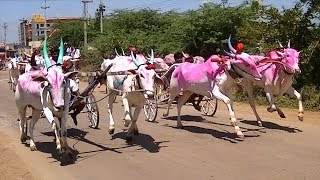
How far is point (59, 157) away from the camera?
960 centimetres

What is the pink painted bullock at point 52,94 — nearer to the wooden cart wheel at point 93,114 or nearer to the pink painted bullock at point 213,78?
the wooden cart wheel at point 93,114

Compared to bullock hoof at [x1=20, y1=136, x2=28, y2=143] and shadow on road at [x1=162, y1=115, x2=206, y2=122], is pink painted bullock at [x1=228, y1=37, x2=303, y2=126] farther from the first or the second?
bullock hoof at [x1=20, y1=136, x2=28, y2=143]

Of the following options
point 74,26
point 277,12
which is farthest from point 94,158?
point 74,26

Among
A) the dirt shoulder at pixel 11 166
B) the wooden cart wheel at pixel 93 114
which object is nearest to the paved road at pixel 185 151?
the dirt shoulder at pixel 11 166

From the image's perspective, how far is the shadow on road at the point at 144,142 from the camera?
33.7ft

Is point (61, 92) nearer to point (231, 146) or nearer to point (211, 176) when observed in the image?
point (211, 176)

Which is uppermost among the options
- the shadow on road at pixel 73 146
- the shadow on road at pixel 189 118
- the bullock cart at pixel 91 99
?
the bullock cart at pixel 91 99

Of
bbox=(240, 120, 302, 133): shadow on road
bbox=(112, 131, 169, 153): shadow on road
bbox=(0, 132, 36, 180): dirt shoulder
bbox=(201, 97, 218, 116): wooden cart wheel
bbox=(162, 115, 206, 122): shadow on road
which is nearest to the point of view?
bbox=(0, 132, 36, 180): dirt shoulder

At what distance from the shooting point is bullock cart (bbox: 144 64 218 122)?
13.7 metres

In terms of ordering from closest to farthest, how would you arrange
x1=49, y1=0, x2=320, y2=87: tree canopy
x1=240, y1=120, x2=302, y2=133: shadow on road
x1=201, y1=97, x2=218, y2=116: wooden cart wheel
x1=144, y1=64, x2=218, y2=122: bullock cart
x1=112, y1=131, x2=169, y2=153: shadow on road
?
x1=112, y1=131, x2=169, y2=153: shadow on road, x1=240, y1=120, x2=302, y2=133: shadow on road, x1=144, y1=64, x2=218, y2=122: bullock cart, x1=201, y1=97, x2=218, y2=116: wooden cart wheel, x1=49, y1=0, x2=320, y2=87: tree canopy

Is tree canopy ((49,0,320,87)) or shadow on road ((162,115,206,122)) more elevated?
tree canopy ((49,0,320,87))

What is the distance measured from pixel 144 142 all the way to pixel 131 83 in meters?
1.50

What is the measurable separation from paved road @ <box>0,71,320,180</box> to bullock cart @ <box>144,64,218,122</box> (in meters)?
0.37

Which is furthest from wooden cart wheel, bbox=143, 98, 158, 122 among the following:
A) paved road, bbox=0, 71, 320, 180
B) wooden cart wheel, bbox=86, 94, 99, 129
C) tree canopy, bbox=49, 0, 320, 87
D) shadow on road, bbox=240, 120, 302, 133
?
tree canopy, bbox=49, 0, 320, 87
